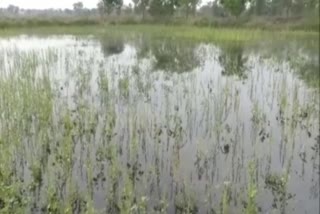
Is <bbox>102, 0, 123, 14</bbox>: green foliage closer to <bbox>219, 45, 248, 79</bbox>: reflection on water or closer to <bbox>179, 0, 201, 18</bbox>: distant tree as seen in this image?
<bbox>179, 0, 201, 18</bbox>: distant tree

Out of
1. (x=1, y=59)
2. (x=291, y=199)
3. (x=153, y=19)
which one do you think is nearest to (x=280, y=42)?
(x=1, y=59)

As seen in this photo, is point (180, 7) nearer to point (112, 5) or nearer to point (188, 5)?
point (188, 5)

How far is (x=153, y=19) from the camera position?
4112cm

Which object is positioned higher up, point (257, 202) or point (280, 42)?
point (280, 42)

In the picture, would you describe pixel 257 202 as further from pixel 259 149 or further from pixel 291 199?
pixel 259 149

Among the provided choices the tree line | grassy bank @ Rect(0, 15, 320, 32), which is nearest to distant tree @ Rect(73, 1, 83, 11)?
the tree line

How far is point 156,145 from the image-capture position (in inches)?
246

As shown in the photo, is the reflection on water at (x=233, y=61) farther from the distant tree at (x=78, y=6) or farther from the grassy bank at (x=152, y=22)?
the distant tree at (x=78, y=6)

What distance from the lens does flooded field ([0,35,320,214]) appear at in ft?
15.1

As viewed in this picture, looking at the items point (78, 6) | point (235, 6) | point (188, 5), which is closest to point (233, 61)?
point (235, 6)

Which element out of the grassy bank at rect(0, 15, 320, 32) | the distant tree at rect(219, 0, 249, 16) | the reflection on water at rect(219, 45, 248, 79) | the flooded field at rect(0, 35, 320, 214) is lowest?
the flooded field at rect(0, 35, 320, 214)

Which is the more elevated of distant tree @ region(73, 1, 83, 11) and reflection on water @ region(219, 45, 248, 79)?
distant tree @ region(73, 1, 83, 11)

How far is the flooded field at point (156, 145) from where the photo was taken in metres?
4.60

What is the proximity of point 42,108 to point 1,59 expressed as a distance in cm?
698
